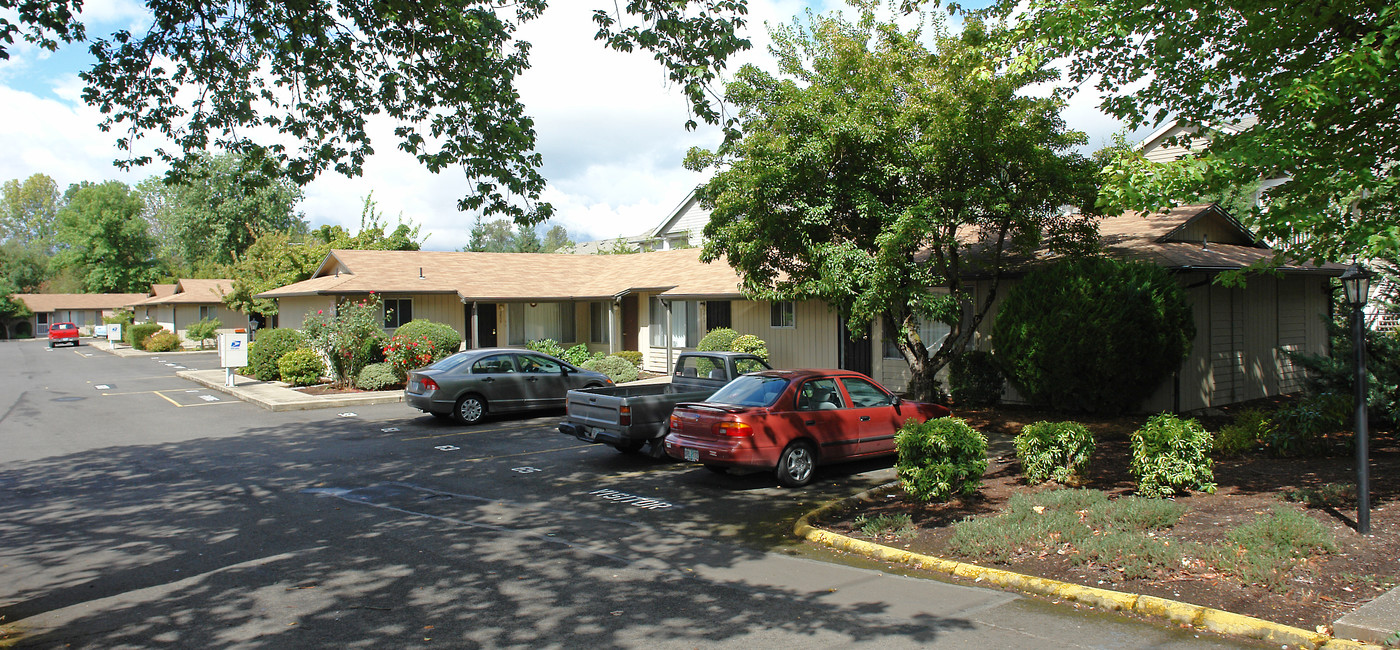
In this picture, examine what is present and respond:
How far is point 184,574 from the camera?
6820 millimetres

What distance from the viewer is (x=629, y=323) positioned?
2850 cm

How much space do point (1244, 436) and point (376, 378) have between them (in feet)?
62.3

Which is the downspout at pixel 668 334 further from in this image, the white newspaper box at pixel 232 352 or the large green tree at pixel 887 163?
the white newspaper box at pixel 232 352

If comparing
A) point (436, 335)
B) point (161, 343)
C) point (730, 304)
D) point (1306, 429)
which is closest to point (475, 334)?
point (436, 335)

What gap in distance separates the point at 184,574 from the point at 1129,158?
987cm

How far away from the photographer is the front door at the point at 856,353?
19.4 m

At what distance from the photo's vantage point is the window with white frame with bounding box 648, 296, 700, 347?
24.6m

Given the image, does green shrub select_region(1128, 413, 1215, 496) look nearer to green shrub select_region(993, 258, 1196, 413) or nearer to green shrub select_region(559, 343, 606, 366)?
green shrub select_region(993, 258, 1196, 413)

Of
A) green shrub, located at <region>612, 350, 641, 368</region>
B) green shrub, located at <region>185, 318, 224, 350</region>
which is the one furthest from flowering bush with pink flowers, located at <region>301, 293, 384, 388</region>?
green shrub, located at <region>185, 318, 224, 350</region>

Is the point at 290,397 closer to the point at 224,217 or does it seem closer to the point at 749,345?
the point at 749,345

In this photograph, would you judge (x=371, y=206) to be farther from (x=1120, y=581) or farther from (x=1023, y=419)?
(x=1120, y=581)

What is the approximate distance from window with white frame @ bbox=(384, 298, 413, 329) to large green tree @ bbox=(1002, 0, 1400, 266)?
864 inches

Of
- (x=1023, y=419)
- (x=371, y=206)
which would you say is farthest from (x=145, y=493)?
(x=371, y=206)

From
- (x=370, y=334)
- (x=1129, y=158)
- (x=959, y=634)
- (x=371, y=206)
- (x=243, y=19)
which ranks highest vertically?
(x=371, y=206)
